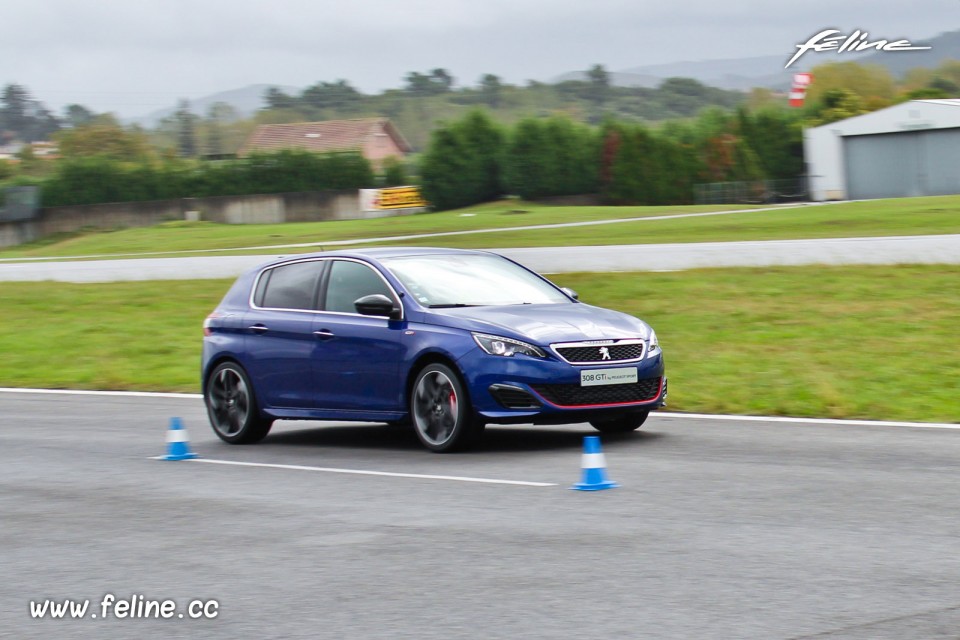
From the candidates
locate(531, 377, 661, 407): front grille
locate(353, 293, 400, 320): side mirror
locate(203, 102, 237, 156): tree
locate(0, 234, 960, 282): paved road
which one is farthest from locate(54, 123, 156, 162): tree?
locate(531, 377, 661, 407): front grille

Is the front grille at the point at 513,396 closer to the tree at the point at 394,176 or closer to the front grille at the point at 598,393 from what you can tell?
the front grille at the point at 598,393

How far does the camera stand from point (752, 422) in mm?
12344

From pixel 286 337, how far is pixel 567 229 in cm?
3397

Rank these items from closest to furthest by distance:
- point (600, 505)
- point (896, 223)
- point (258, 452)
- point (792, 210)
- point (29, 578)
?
point (29, 578), point (600, 505), point (258, 452), point (896, 223), point (792, 210)

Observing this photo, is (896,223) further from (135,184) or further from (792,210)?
(135,184)

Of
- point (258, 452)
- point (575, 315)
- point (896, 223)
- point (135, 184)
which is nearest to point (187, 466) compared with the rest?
point (258, 452)

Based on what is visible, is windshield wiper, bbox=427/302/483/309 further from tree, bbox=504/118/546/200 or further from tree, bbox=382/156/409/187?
tree, bbox=382/156/409/187

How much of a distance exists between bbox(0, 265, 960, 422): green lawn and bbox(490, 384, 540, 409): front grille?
10.8 ft

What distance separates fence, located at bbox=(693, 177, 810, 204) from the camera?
7112cm

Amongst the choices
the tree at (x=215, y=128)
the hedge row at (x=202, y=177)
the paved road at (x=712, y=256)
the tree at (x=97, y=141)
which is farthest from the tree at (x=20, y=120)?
the paved road at (x=712, y=256)

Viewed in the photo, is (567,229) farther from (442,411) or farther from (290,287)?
(442,411)

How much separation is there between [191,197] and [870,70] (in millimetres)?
87296

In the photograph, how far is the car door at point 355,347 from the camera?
11250 millimetres

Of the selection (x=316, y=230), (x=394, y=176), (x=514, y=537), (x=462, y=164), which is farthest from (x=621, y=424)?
(x=394, y=176)
